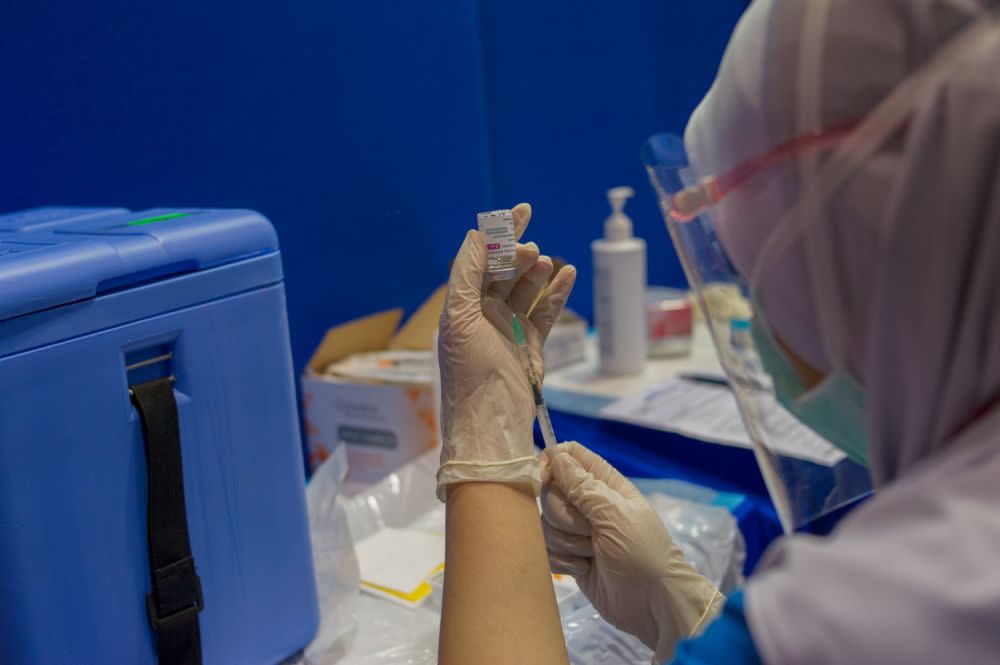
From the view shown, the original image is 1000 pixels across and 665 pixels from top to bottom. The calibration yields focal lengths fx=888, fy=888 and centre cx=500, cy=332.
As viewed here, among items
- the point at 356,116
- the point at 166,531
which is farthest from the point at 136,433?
the point at 356,116

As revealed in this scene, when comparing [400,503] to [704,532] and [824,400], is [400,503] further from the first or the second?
[824,400]

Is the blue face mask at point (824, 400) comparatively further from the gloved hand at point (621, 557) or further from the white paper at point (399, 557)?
the white paper at point (399, 557)

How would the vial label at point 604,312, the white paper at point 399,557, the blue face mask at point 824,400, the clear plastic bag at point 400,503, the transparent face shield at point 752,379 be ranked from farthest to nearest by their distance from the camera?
the vial label at point 604,312 → the clear plastic bag at point 400,503 → the white paper at point 399,557 → the transparent face shield at point 752,379 → the blue face mask at point 824,400

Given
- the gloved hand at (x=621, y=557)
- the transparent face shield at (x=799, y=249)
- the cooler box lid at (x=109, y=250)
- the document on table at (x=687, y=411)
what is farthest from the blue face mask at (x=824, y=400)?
the document on table at (x=687, y=411)

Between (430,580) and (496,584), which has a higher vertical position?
(496,584)

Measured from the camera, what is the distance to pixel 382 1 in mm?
1463

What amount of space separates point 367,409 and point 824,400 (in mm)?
797

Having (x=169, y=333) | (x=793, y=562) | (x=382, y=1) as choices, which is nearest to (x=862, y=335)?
(x=793, y=562)

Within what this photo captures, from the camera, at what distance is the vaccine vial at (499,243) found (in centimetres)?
80

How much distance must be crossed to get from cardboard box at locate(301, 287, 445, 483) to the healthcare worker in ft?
1.89

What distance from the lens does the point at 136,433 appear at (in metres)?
0.70

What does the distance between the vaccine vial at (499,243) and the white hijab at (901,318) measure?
0.97 ft

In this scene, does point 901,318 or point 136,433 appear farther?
point 136,433

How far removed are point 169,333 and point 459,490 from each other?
0.89ft
